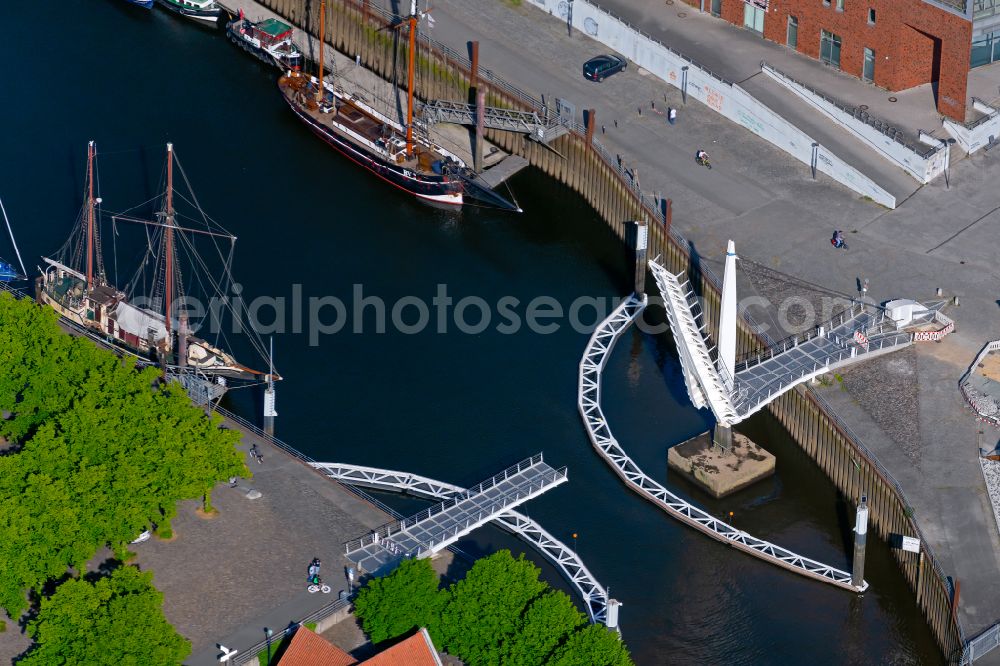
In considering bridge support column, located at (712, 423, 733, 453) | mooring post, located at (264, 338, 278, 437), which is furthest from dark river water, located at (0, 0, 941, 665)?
mooring post, located at (264, 338, 278, 437)

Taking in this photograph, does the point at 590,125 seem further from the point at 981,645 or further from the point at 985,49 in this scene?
the point at 981,645

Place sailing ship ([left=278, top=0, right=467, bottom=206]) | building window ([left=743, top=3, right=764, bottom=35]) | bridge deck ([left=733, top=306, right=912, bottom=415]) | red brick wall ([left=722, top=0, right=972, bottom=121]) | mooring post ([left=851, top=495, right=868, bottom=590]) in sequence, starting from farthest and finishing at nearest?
building window ([left=743, top=3, right=764, bottom=35]), sailing ship ([left=278, top=0, right=467, bottom=206]), red brick wall ([left=722, top=0, right=972, bottom=121]), bridge deck ([left=733, top=306, right=912, bottom=415]), mooring post ([left=851, top=495, right=868, bottom=590])

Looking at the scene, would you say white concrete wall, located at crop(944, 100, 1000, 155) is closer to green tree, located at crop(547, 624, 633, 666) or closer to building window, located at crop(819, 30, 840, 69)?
building window, located at crop(819, 30, 840, 69)

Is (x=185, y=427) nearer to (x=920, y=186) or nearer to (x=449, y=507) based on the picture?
(x=449, y=507)

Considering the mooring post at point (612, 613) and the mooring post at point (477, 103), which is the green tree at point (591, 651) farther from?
the mooring post at point (477, 103)

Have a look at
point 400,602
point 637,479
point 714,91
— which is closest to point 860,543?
point 637,479

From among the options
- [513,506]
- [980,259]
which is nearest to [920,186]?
[980,259]
